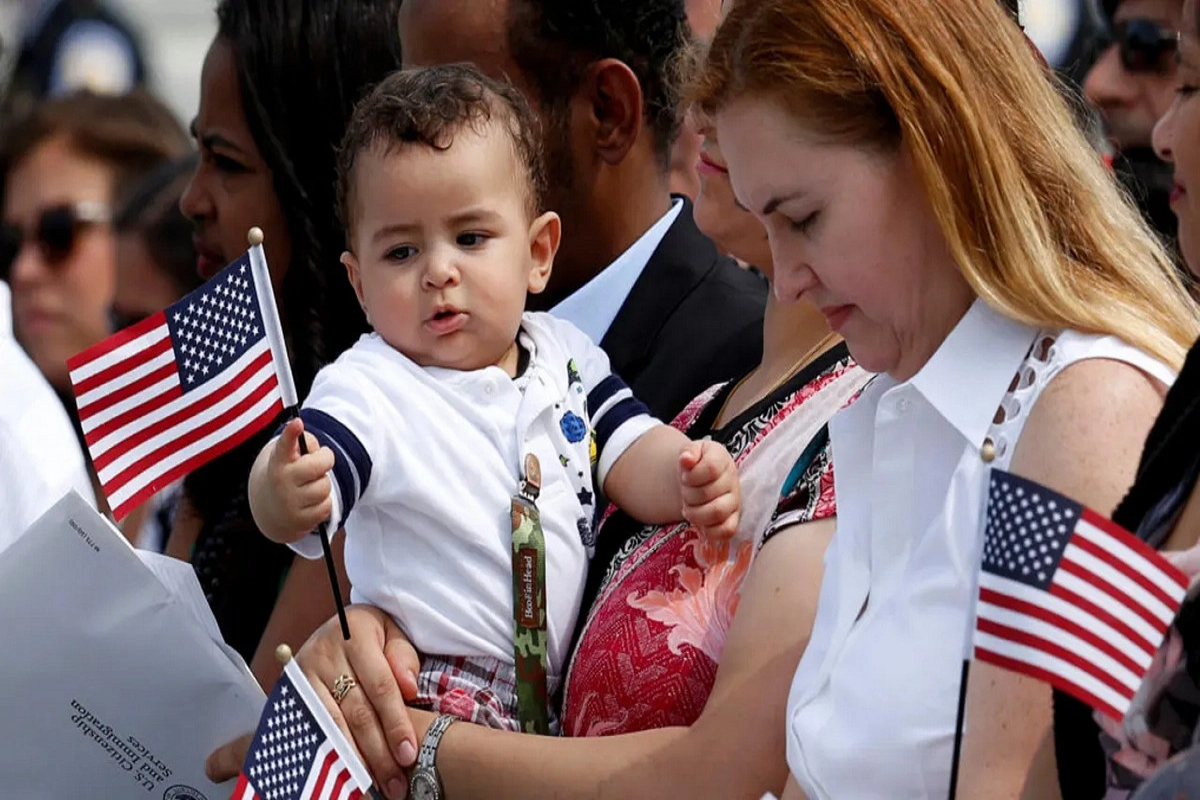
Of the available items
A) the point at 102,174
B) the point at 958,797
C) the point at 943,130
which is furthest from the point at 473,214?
the point at 102,174

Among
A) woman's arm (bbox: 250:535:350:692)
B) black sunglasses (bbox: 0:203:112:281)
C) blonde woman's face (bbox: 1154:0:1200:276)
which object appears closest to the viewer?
blonde woman's face (bbox: 1154:0:1200:276)

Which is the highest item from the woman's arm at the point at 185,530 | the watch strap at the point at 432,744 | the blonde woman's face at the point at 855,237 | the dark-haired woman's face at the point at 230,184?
the blonde woman's face at the point at 855,237

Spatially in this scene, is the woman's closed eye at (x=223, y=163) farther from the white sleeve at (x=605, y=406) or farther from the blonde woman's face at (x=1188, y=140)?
the blonde woman's face at (x=1188, y=140)

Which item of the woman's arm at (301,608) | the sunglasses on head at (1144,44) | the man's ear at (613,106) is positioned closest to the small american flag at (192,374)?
the woman's arm at (301,608)

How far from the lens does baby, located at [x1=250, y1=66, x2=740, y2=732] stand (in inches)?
131

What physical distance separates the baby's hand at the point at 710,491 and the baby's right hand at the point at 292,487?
0.53 m

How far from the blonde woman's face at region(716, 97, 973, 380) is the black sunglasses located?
13.7 feet

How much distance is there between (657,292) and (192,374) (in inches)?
46.7

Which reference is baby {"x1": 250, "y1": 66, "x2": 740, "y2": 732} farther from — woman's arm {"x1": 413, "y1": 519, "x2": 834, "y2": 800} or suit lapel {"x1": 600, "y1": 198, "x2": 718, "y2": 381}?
suit lapel {"x1": 600, "y1": 198, "x2": 718, "y2": 381}

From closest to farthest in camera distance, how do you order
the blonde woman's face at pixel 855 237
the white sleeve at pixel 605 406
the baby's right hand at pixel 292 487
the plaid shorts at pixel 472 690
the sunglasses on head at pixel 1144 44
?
1. the blonde woman's face at pixel 855 237
2. the baby's right hand at pixel 292 487
3. the plaid shorts at pixel 472 690
4. the white sleeve at pixel 605 406
5. the sunglasses on head at pixel 1144 44

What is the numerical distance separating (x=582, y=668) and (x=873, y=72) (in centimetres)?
104

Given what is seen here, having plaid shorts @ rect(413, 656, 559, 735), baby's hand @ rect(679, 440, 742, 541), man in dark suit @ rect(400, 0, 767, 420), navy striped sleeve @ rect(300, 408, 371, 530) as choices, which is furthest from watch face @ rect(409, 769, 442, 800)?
man in dark suit @ rect(400, 0, 767, 420)

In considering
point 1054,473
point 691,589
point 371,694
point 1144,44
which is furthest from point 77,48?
point 1054,473

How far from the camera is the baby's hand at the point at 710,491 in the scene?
3121mm
